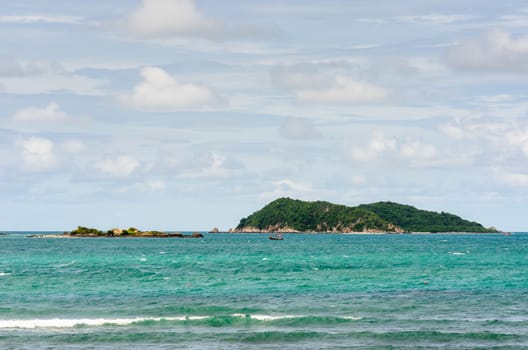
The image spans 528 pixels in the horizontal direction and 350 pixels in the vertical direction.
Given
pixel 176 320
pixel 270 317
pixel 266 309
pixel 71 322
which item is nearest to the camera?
pixel 71 322

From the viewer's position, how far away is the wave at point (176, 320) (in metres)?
51.8

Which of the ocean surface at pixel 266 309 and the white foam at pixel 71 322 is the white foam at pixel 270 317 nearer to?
the ocean surface at pixel 266 309

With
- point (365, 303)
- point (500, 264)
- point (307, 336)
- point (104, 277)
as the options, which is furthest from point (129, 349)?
point (500, 264)

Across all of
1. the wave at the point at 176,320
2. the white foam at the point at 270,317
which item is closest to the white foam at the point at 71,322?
the wave at the point at 176,320

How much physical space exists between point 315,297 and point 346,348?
23.7m

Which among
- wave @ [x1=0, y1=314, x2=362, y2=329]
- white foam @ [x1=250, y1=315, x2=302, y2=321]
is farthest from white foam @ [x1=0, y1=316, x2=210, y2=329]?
white foam @ [x1=250, y1=315, x2=302, y2=321]

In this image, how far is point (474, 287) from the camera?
7344cm

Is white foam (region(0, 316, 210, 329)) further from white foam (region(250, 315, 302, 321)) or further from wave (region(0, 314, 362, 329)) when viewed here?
white foam (region(250, 315, 302, 321))

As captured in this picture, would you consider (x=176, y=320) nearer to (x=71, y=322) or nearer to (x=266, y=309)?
(x=71, y=322)

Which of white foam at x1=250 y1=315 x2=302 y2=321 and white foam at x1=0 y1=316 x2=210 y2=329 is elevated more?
white foam at x1=250 y1=315 x2=302 y2=321

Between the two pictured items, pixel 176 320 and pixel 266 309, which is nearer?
pixel 176 320

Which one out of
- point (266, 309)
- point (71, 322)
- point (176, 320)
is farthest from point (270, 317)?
point (71, 322)

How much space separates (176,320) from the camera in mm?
53625

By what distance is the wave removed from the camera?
51.8 meters
